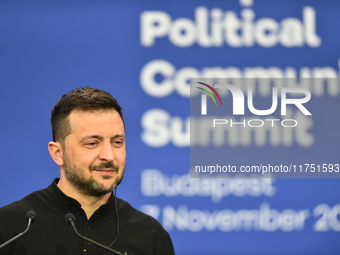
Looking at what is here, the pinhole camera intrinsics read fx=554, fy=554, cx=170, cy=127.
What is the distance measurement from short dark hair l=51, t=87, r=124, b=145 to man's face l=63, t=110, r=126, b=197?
24 mm

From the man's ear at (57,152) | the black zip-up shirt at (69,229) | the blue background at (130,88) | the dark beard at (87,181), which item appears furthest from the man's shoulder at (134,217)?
the blue background at (130,88)

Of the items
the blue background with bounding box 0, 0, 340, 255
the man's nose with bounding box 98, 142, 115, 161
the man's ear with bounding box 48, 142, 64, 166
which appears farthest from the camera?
the blue background with bounding box 0, 0, 340, 255

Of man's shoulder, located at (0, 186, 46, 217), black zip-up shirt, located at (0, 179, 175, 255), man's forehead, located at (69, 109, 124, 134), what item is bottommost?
black zip-up shirt, located at (0, 179, 175, 255)

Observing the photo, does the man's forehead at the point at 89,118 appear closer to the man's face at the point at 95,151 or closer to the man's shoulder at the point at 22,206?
the man's face at the point at 95,151

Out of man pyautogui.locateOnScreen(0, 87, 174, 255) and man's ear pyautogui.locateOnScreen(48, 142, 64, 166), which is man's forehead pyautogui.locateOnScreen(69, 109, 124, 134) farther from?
man's ear pyautogui.locateOnScreen(48, 142, 64, 166)

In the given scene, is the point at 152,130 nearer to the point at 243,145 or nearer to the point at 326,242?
the point at 243,145

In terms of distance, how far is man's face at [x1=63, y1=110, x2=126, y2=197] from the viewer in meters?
2.19

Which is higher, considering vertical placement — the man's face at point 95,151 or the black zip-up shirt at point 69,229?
the man's face at point 95,151

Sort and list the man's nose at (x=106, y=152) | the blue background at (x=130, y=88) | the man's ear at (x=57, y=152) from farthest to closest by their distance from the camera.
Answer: the blue background at (x=130, y=88) → the man's ear at (x=57, y=152) → the man's nose at (x=106, y=152)

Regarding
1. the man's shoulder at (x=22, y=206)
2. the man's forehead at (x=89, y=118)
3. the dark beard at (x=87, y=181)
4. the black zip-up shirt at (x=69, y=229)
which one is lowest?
the black zip-up shirt at (x=69, y=229)

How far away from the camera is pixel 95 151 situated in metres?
2.20

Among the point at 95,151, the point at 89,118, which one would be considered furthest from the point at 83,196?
the point at 89,118

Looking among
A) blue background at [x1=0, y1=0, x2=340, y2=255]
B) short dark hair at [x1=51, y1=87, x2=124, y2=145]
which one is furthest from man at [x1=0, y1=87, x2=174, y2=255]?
blue background at [x1=0, y1=0, x2=340, y2=255]

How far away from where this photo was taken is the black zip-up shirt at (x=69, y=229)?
218 cm
